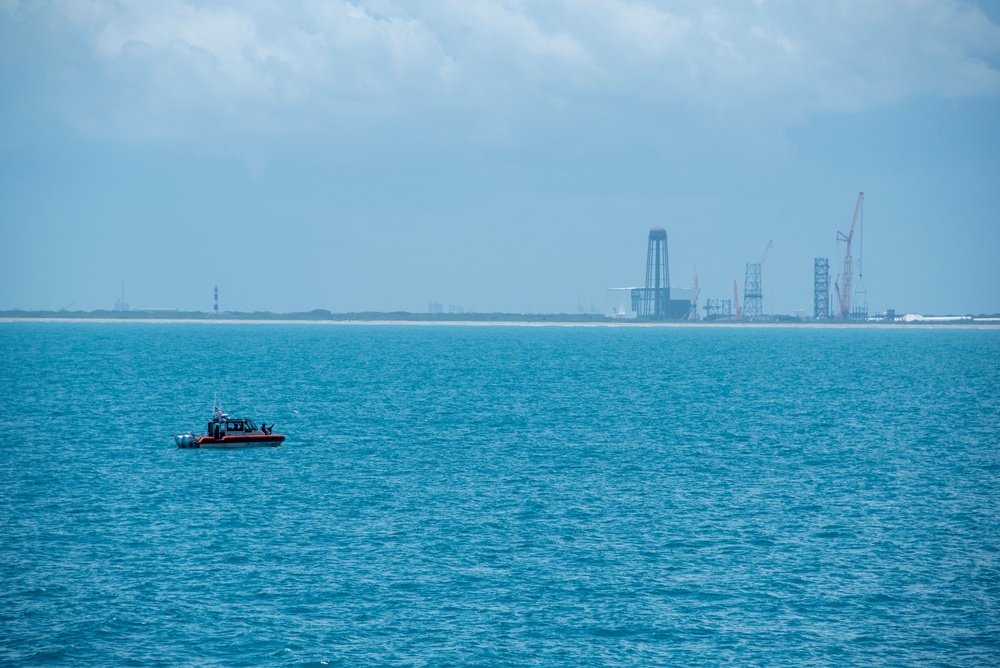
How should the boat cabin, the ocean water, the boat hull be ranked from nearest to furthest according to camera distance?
the ocean water
the boat hull
the boat cabin

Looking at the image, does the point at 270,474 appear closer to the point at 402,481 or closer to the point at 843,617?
the point at 402,481

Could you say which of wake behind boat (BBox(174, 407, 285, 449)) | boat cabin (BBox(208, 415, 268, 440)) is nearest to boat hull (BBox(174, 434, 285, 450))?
wake behind boat (BBox(174, 407, 285, 449))

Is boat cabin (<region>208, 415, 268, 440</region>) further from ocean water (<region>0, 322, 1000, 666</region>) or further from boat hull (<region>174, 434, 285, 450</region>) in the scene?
ocean water (<region>0, 322, 1000, 666</region>)

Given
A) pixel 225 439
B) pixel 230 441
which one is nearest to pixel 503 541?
pixel 230 441

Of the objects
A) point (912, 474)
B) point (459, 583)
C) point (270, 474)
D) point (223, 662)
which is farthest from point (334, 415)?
point (223, 662)

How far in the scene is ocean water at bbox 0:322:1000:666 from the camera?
34.8 m

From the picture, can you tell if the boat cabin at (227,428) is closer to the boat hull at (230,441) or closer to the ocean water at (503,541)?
the boat hull at (230,441)

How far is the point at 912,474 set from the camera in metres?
64.6

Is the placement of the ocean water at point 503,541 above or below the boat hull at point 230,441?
below

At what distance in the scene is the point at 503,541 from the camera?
4650 cm

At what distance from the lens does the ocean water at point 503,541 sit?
3478 centimetres

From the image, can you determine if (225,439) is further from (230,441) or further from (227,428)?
(227,428)

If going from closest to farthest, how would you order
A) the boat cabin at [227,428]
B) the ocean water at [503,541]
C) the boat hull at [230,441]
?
the ocean water at [503,541], the boat hull at [230,441], the boat cabin at [227,428]

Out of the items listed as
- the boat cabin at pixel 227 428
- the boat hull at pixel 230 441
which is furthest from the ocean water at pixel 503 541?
the boat cabin at pixel 227 428
